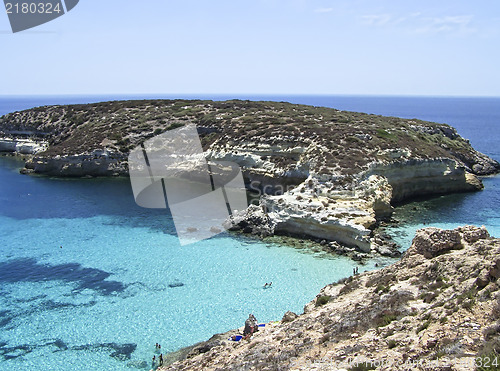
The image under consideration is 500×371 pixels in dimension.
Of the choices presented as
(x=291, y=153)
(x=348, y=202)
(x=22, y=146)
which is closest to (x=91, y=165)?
(x=22, y=146)

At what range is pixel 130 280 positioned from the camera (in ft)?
94.3

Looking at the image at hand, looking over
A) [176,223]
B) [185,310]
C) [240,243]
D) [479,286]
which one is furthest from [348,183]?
[479,286]

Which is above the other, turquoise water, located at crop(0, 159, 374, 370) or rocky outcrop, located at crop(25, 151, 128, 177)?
rocky outcrop, located at crop(25, 151, 128, 177)

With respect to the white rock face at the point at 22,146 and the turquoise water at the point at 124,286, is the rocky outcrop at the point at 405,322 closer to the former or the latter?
the turquoise water at the point at 124,286

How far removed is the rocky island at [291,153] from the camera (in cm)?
3762

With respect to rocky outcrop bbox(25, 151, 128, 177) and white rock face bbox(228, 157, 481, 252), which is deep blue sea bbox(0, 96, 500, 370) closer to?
white rock face bbox(228, 157, 481, 252)

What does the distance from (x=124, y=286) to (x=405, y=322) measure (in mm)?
20417

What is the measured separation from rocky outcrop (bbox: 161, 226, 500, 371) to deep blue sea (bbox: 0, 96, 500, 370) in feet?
20.6

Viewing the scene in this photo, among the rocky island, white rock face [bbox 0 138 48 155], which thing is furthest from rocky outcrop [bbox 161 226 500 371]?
white rock face [bbox 0 138 48 155]

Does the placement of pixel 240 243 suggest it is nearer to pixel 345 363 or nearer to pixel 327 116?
pixel 345 363

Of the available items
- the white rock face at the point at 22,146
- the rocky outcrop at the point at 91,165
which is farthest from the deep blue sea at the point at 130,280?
the white rock face at the point at 22,146

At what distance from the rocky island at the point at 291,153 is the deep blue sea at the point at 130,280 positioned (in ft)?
11.3

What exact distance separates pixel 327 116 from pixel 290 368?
58.5 metres

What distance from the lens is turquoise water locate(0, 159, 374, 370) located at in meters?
21.6
